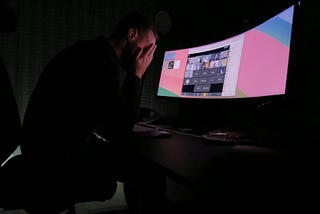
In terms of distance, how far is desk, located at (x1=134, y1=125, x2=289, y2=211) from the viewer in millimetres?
491

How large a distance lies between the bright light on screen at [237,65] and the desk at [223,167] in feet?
1.11

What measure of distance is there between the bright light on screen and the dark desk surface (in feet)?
1.04

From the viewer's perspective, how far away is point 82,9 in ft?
7.35

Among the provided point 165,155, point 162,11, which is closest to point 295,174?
point 165,155

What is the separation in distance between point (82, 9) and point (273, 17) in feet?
5.00

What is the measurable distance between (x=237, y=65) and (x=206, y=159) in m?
0.68

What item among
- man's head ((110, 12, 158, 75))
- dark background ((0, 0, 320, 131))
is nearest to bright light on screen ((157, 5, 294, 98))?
dark background ((0, 0, 320, 131))

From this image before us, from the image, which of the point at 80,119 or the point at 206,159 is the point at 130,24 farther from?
the point at 206,159

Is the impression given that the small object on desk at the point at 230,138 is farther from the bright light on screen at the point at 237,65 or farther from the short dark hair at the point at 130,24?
the short dark hair at the point at 130,24

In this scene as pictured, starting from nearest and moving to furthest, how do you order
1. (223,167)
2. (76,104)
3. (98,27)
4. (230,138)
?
1. (223,167)
2. (230,138)
3. (76,104)
4. (98,27)

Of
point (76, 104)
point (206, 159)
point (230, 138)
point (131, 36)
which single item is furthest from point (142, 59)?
point (206, 159)

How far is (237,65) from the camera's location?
1.29 meters

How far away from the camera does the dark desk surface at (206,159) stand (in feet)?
1.88

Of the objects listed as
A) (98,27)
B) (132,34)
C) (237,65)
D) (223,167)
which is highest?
(98,27)
